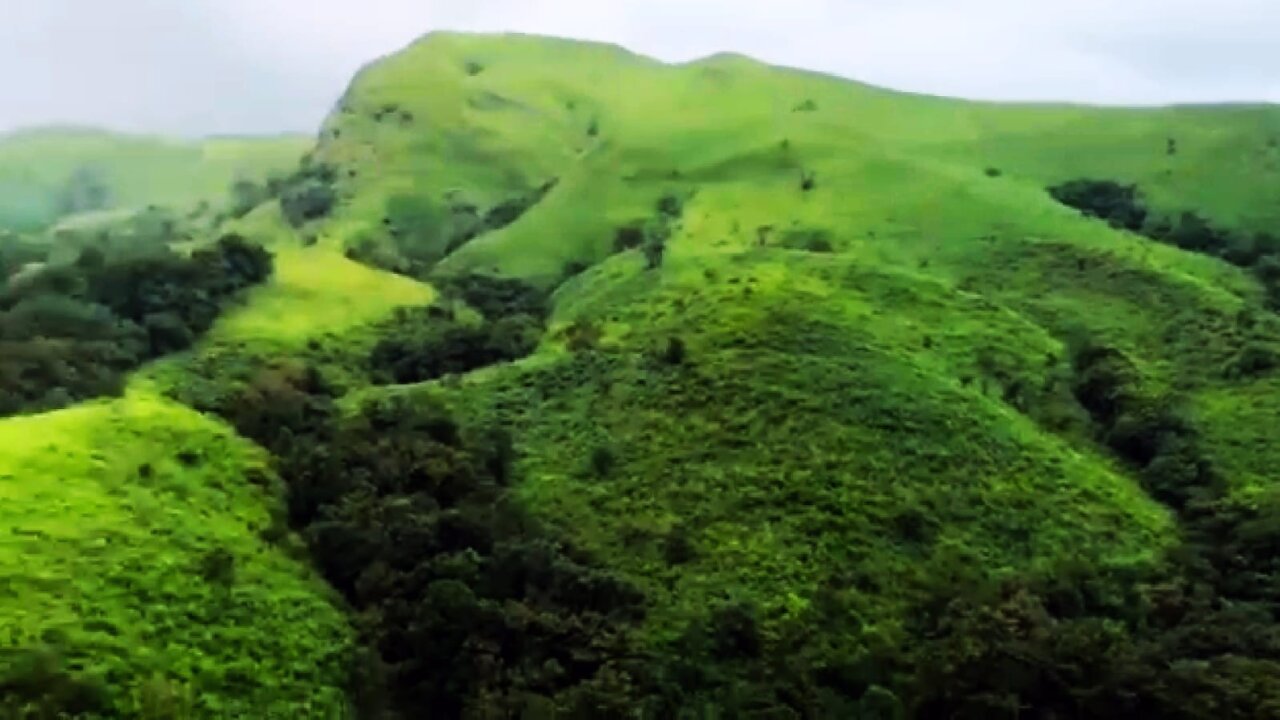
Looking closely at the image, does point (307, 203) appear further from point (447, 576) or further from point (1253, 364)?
point (1253, 364)

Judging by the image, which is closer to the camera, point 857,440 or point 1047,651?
point 1047,651

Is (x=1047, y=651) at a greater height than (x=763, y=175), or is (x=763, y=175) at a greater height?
(x=763, y=175)

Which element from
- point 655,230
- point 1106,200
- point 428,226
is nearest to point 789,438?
point 655,230

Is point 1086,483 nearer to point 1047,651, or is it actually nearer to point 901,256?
point 1047,651

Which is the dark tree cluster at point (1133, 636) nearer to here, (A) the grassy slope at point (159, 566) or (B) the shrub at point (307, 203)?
(A) the grassy slope at point (159, 566)

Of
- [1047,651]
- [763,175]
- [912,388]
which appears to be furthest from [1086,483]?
[763,175]
